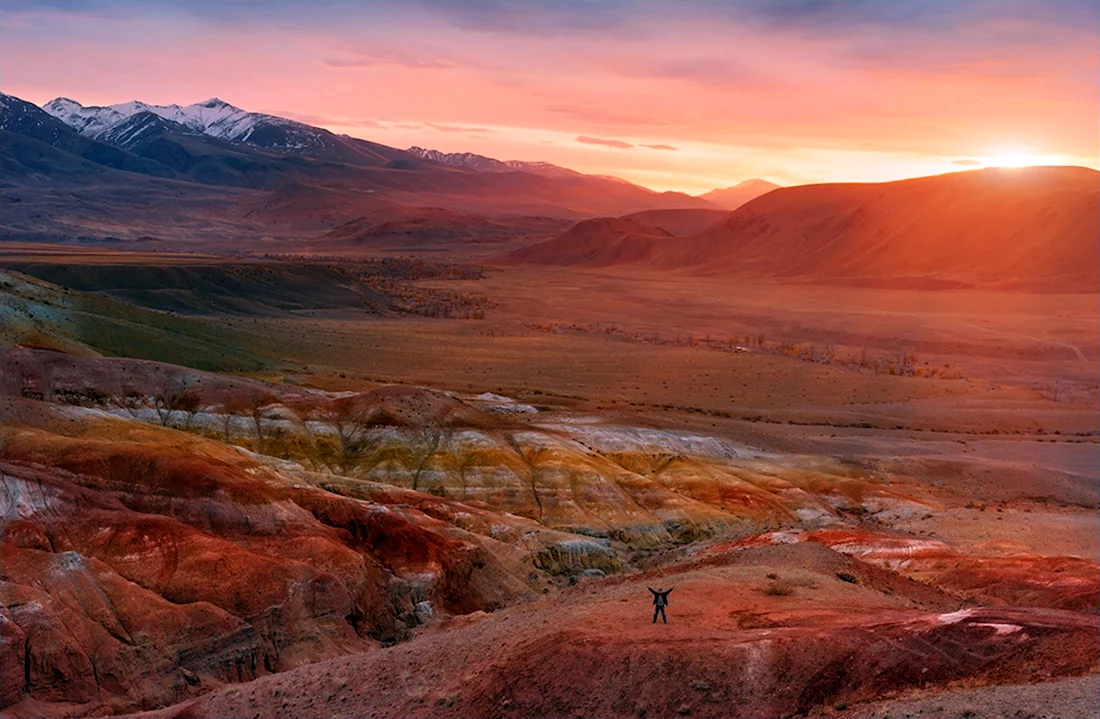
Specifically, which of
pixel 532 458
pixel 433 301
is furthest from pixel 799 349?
pixel 532 458

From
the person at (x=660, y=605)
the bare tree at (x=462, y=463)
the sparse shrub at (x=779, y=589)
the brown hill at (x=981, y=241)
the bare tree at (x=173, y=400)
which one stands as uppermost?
the brown hill at (x=981, y=241)

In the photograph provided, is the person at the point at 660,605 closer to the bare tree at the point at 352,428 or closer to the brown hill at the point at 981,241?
the bare tree at the point at 352,428

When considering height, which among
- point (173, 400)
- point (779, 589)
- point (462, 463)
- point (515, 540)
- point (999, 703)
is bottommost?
point (515, 540)

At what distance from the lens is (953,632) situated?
→ 19469 millimetres

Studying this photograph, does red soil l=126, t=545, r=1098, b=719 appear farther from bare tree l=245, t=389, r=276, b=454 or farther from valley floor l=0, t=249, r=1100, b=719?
bare tree l=245, t=389, r=276, b=454

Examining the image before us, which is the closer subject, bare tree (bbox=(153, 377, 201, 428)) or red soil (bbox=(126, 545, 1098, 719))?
red soil (bbox=(126, 545, 1098, 719))

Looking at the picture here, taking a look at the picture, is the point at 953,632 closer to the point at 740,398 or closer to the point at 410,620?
the point at 410,620

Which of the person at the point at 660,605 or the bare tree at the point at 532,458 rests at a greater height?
the person at the point at 660,605

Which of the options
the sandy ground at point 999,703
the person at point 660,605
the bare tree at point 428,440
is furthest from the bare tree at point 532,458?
the sandy ground at point 999,703

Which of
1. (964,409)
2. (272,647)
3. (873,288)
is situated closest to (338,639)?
(272,647)

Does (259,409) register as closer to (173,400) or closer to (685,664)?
(173,400)

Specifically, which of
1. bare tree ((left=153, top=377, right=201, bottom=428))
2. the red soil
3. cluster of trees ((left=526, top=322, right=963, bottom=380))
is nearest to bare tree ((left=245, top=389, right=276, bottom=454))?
bare tree ((left=153, top=377, right=201, bottom=428))

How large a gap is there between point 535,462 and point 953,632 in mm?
30985

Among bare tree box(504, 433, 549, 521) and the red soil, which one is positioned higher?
the red soil
